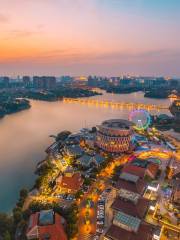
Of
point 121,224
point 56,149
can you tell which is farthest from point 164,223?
point 56,149

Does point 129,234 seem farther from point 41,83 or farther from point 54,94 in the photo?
point 41,83

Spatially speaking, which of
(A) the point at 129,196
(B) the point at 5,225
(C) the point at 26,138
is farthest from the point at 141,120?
(B) the point at 5,225

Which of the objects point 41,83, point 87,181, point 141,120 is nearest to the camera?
point 87,181

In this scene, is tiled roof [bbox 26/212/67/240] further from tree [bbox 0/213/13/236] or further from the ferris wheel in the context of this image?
the ferris wheel

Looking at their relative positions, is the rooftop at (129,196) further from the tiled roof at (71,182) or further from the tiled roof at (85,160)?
the tiled roof at (85,160)

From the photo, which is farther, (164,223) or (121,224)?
(164,223)

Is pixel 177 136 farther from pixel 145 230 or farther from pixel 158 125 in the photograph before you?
pixel 145 230

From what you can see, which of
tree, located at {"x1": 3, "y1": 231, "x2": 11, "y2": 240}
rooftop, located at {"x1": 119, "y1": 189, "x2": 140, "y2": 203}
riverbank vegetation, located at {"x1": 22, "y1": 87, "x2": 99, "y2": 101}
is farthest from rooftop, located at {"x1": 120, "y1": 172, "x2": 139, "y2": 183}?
riverbank vegetation, located at {"x1": 22, "y1": 87, "x2": 99, "y2": 101}
